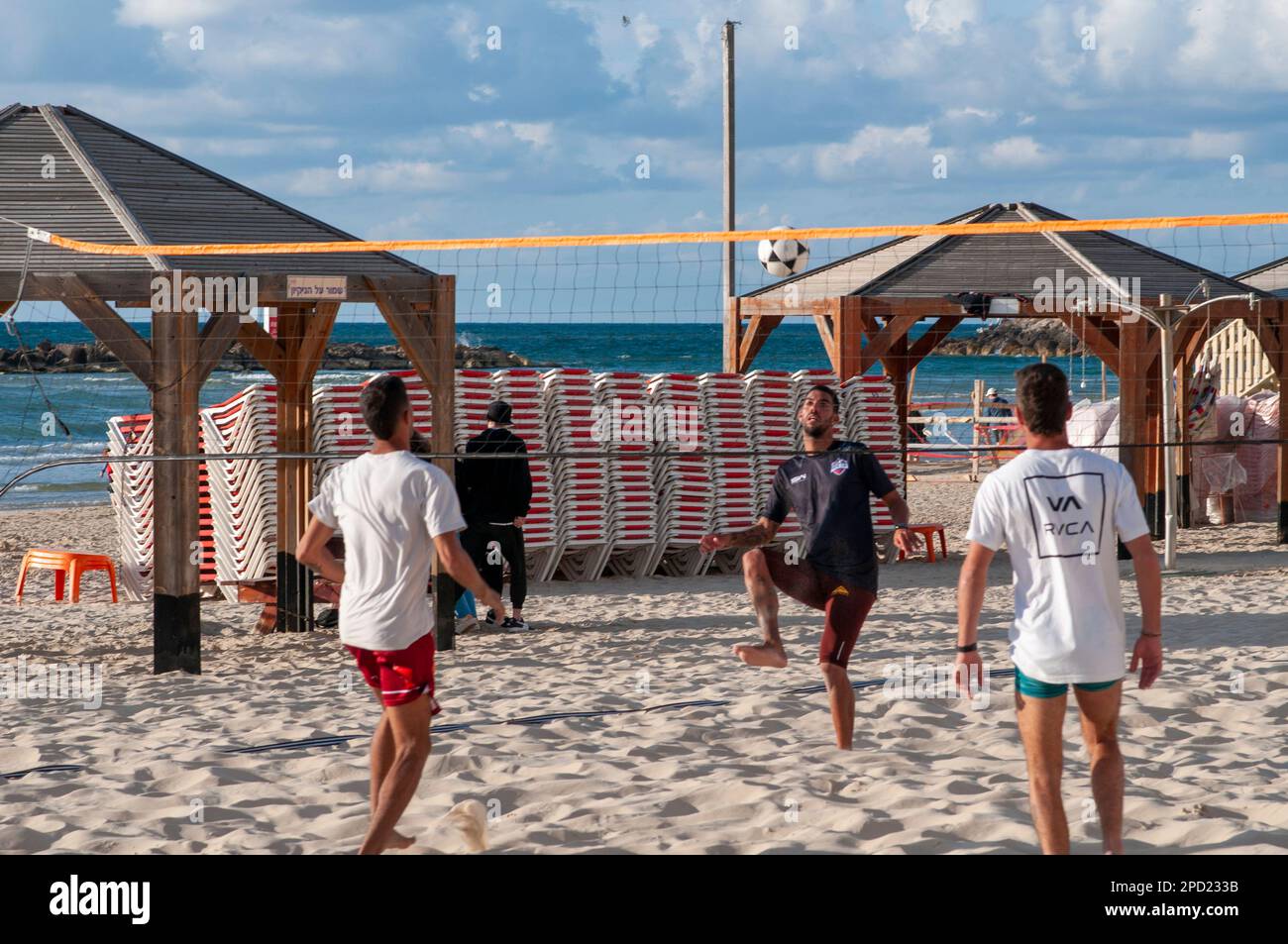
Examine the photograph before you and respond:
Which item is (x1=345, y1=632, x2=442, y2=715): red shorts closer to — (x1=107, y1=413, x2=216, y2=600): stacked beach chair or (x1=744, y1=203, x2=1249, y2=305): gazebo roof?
(x1=107, y1=413, x2=216, y2=600): stacked beach chair

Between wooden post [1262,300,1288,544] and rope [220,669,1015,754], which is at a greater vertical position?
wooden post [1262,300,1288,544]

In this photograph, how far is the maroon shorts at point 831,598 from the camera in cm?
629

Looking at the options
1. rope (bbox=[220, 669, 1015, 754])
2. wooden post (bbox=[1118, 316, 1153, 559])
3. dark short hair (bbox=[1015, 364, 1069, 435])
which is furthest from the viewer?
wooden post (bbox=[1118, 316, 1153, 559])

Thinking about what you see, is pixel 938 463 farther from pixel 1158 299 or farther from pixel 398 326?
pixel 398 326

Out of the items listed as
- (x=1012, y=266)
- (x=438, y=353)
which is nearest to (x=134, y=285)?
(x=438, y=353)

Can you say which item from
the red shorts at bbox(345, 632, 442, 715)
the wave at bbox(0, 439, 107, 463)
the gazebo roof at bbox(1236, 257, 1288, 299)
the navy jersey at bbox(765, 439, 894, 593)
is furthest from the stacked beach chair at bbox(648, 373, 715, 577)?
Result: the wave at bbox(0, 439, 107, 463)

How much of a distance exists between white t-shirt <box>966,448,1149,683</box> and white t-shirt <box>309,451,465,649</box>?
5.36ft

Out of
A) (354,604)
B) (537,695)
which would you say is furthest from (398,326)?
(354,604)

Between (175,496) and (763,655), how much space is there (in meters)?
3.95

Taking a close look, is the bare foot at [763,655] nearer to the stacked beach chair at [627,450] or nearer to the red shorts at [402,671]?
the red shorts at [402,671]

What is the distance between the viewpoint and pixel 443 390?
9.45 m

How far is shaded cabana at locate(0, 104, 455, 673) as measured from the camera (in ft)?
27.9

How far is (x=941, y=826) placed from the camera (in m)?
5.09

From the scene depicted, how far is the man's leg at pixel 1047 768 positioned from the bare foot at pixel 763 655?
192 cm
